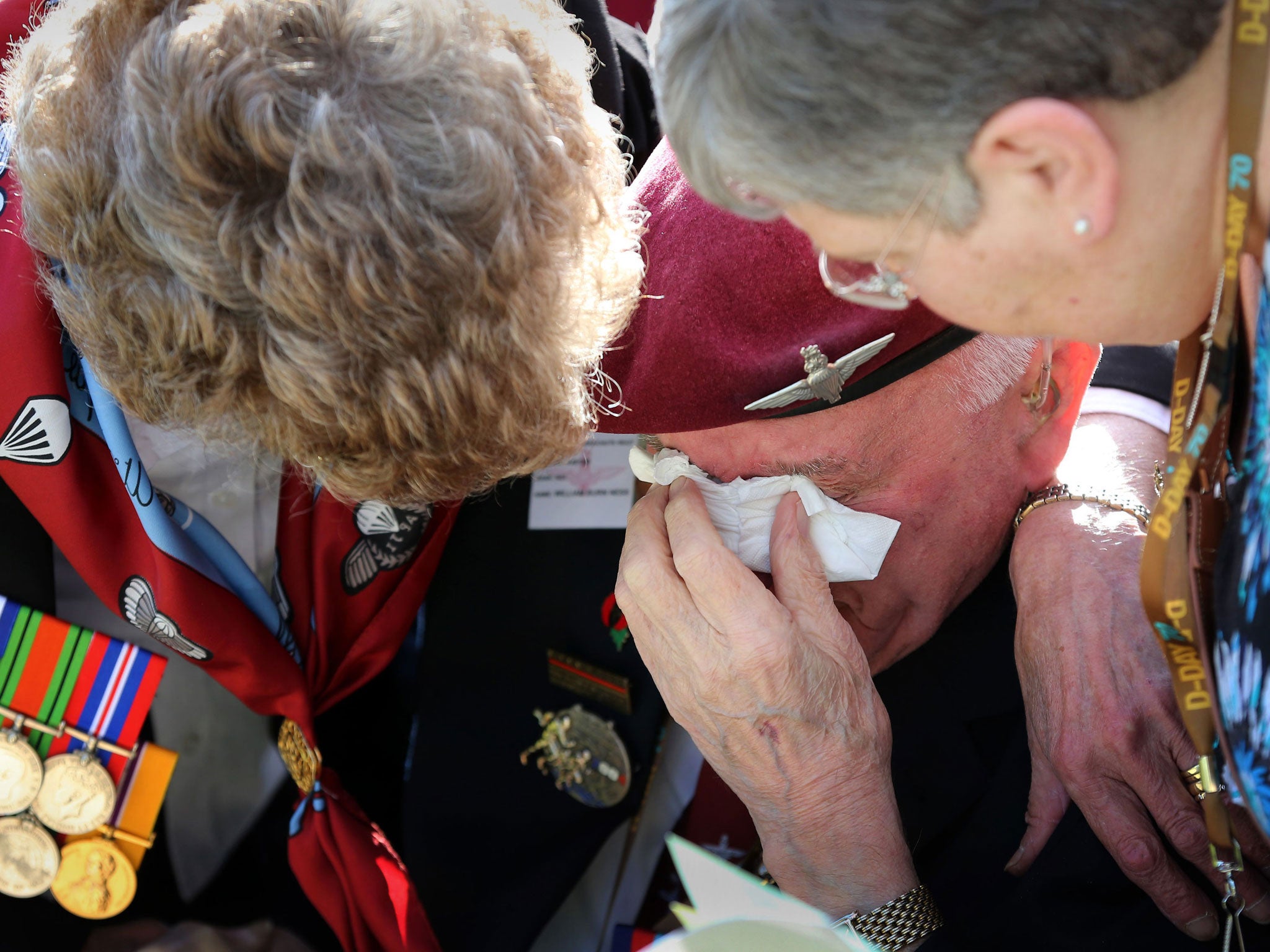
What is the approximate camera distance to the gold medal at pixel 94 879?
5.23 feet

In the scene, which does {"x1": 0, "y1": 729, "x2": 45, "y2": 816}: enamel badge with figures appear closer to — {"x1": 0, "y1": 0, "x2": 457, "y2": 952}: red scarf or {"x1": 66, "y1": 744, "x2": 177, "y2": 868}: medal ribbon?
{"x1": 66, "y1": 744, "x2": 177, "y2": 868}: medal ribbon

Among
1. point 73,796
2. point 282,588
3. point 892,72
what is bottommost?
point 73,796

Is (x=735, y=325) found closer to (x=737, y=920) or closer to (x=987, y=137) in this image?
(x=987, y=137)

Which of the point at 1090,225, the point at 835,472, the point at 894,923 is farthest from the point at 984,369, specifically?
the point at 894,923

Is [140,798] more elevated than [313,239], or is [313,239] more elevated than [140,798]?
[313,239]

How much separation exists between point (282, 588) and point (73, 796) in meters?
0.45

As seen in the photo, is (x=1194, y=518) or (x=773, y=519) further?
(x=773, y=519)

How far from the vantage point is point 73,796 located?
157cm

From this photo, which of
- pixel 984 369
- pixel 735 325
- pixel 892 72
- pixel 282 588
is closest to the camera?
pixel 892 72

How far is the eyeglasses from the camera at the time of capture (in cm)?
73

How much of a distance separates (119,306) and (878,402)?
89cm

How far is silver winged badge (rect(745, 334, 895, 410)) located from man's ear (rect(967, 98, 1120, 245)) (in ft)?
1.43

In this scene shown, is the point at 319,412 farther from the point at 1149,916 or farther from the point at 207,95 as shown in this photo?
the point at 1149,916

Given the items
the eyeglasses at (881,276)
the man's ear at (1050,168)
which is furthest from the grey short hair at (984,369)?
the man's ear at (1050,168)
